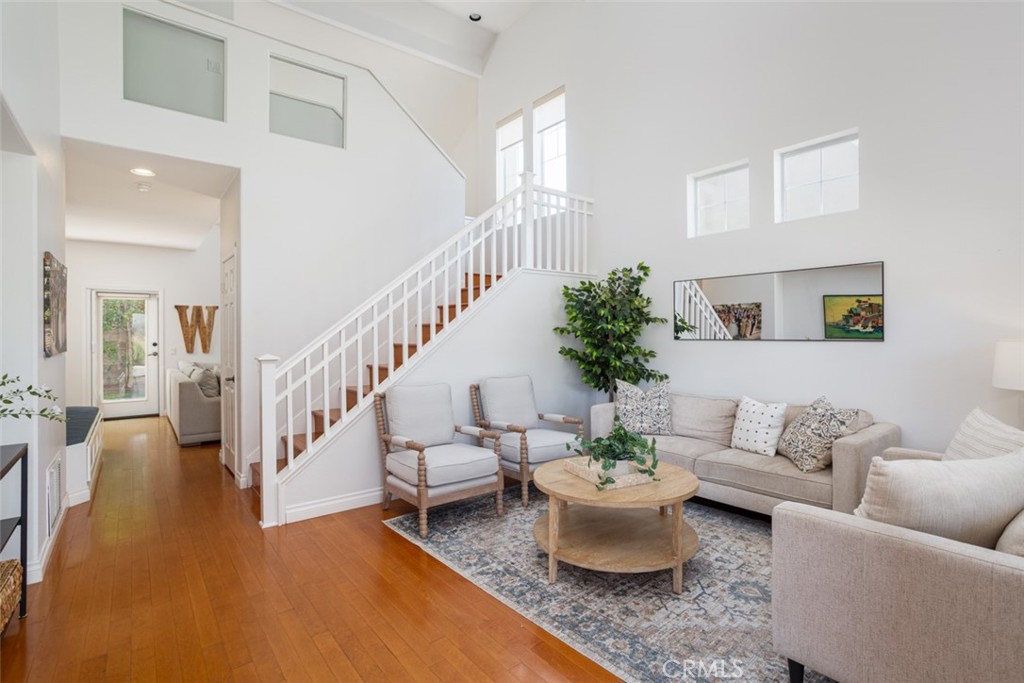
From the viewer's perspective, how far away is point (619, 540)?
275cm

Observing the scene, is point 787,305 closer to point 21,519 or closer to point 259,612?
point 259,612

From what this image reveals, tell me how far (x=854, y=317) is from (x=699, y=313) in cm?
127

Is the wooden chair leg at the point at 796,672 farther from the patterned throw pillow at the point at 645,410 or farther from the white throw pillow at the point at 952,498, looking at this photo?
the patterned throw pillow at the point at 645,410

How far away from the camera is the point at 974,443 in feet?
7.07

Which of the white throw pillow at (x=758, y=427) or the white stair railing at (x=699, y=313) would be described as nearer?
the white throw pillow at (x=758, y=427)

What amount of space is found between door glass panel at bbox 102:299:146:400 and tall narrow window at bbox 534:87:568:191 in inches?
289

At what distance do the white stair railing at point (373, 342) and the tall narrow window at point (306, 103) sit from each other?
65.5 inches

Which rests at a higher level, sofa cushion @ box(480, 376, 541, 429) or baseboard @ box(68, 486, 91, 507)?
sofa cushion @ box(480, 376, 541, 429)

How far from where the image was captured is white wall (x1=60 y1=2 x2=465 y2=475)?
3.78 metres

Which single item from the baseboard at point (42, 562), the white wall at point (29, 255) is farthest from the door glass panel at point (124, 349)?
the white wall at point (29, 255)

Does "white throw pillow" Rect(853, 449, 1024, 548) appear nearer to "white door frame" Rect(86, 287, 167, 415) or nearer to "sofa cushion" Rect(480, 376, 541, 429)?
"sofa cushion" Rect(480, 376, 541, 429)

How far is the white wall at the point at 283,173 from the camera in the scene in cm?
378

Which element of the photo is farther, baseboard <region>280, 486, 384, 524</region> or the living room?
baseboard <region>280, 486, 384, 524</region>

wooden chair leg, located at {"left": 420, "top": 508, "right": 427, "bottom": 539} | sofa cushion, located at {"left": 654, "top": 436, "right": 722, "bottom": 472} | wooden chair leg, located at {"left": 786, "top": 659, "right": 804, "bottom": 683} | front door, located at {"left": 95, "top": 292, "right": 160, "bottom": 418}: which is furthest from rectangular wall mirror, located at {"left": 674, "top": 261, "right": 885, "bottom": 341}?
front door, located at {"left": 95, "top": 292, "right": 160, "bottom": 418}
